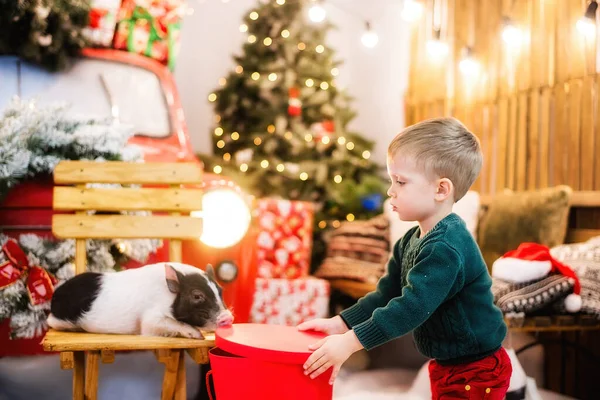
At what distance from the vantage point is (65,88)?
291 cm

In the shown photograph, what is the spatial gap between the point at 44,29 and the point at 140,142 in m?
0.63

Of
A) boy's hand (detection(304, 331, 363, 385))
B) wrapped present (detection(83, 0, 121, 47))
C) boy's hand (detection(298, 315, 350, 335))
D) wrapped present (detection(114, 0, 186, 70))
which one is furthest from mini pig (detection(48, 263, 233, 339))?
wrapped present (detection(114, 0, 186, 70))

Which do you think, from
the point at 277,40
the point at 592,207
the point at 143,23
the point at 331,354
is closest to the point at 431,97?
the point at 277,40

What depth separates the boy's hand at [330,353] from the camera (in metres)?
1.39

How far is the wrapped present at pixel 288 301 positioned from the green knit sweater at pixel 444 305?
2.19m

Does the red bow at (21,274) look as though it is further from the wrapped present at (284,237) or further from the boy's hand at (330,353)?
the wrapped present at (284,237)

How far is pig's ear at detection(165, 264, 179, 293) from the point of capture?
179cm

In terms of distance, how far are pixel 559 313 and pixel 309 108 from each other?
3.03 m

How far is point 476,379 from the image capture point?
5.13ft

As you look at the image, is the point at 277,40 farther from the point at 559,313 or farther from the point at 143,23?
the point at 559,313

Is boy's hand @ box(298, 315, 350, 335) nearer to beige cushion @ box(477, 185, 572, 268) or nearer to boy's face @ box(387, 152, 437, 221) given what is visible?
boy's face @ box(387, 152, 437, 221)

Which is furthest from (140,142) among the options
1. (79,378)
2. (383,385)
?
(383,385)

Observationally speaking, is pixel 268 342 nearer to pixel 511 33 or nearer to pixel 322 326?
pixel 322 326

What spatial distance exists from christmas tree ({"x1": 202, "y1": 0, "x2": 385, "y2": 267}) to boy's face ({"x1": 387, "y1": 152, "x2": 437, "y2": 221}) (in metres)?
3.20
